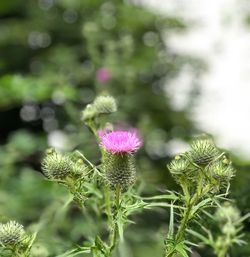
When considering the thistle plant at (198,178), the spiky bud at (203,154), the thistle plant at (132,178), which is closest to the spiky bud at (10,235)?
the thistle plant at (132,178)

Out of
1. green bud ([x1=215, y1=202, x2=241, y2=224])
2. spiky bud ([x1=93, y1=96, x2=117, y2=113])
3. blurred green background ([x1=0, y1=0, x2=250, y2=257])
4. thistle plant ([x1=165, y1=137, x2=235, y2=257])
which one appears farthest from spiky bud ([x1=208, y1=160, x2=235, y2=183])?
blurred green background ([x1=0, y1=0, x2=250, y2=257])

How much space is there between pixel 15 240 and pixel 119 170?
332mm

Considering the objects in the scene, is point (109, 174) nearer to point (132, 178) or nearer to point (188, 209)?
point (132, 178)

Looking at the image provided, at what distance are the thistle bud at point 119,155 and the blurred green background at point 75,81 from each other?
2.45 meters

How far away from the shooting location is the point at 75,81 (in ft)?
23.0

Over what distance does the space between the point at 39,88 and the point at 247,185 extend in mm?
2323

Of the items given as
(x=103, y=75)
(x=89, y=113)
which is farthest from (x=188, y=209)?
(x=103, y=75)

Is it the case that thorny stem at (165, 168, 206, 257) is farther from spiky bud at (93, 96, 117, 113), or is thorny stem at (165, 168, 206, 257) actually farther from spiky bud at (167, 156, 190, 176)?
spiky bud at (93, 96, 117, 113)

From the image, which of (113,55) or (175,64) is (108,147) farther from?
(175,64)

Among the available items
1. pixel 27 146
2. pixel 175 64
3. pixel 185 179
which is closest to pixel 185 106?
pixel 175 64

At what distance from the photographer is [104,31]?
7.22 m

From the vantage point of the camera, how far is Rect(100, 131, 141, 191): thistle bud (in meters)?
1.82

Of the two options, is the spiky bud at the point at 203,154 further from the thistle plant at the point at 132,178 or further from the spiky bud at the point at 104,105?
the spiky bud at the point at 104,105

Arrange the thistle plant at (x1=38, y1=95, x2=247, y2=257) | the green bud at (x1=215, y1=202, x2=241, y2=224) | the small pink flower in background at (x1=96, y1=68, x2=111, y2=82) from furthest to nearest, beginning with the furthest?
the small pink flower in background at (x1=96, y1=68, x2=111, y2=82) → the green bud at (x1=215, y1=202, x2=241, y2=224) → the thistle plant at (x1=38, y1=95, x2=247, y2=257)
